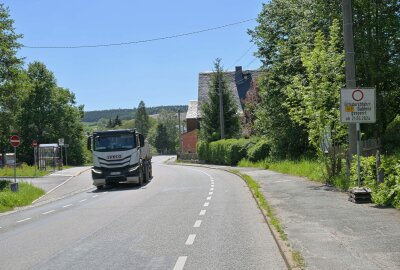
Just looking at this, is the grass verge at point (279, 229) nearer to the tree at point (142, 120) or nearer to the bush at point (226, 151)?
the bush at point (226, 151)

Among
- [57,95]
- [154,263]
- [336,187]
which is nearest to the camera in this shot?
[154,263]

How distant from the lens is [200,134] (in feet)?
183

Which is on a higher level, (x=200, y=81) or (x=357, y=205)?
(x=200, y=81)

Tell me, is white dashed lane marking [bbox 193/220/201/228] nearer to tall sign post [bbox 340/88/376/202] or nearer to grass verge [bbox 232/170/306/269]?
grass verge [bbox 232/170/306/269]

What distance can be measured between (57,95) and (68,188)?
57075 millimetres

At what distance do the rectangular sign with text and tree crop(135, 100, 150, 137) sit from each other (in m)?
170

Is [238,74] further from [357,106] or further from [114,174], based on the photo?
[357,106]

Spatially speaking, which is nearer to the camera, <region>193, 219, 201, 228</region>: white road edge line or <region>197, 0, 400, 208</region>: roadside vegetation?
<region>193, 219, 201, 228</region>: white road edge line

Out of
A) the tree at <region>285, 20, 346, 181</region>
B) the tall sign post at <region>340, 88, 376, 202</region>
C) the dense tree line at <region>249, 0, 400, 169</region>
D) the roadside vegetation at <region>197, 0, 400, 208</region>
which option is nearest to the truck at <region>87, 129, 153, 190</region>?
the roadside vegetation at <region>197, 0, 400, 208</region>

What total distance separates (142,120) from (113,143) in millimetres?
160852

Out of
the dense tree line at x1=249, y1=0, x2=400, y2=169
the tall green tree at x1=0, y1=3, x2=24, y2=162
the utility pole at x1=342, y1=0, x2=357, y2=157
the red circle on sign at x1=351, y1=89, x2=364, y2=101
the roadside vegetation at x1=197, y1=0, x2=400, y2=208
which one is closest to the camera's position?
the red circle on sign at x1=351, y1=89, x2=364, y2=101

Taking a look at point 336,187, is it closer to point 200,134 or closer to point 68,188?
point 68,188

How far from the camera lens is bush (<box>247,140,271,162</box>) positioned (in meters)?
39.1

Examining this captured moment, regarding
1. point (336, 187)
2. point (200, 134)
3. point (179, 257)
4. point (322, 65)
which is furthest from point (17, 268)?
point (200, 134)
